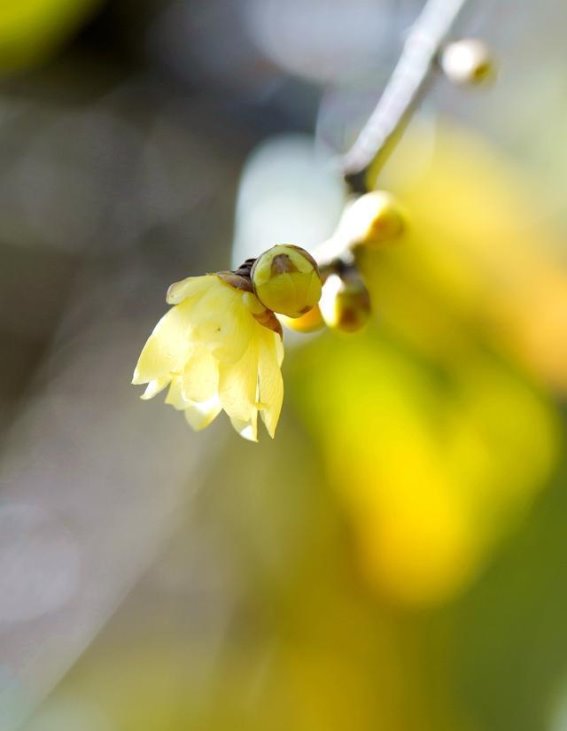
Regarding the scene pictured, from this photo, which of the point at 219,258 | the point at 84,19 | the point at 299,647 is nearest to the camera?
the point at 299,647

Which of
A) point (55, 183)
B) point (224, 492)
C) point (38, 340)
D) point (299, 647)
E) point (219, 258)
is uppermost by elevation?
point (55, 183)

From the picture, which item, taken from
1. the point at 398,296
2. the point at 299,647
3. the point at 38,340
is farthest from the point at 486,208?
the point at 38,340

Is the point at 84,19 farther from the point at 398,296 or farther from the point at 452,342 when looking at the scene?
the point at 452,342

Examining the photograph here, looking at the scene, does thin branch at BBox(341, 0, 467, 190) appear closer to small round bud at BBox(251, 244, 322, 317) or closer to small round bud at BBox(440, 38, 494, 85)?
small round bud at BBox(440, 38, 494, 85)

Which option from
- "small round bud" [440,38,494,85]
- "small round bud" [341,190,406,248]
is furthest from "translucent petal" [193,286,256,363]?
"small round bud" [440,38,494,85]

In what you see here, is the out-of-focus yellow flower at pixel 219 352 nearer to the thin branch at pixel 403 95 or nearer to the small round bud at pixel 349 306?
the small round bud at pixel 349 306
